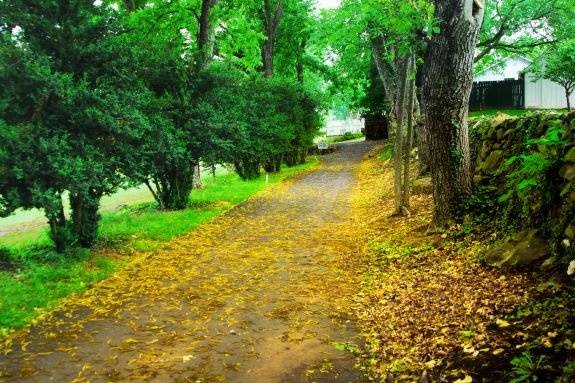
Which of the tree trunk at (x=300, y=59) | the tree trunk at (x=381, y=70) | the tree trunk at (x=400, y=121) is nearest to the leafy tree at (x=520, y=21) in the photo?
the tree trunk at (x=381, y=70)

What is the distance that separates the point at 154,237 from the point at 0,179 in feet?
12.7

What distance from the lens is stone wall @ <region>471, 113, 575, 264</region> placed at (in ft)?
17.7

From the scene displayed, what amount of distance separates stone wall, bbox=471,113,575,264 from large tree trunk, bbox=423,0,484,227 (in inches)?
19.5


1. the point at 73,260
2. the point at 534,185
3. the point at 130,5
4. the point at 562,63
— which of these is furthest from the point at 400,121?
the point at 130,5

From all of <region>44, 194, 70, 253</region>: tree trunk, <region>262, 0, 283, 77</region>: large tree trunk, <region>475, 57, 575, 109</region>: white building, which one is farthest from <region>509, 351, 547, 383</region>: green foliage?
<region>262, 0, 283, 77</region>: large tree trunk

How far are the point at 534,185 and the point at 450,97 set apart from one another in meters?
2.73

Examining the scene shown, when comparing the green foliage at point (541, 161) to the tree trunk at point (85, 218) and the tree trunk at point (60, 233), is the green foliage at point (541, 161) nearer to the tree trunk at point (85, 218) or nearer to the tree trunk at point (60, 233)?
the tree trunk at point (85, 218)

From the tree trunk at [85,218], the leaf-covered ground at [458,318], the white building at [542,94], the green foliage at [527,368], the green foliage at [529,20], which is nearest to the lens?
the green foliage at [527,368]

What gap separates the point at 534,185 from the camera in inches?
238

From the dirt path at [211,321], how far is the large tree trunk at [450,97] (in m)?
2.24

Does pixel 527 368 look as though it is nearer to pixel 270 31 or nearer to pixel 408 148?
pixel 408 148

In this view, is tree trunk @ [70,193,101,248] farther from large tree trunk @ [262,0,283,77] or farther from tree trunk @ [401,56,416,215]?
large tree trunk @ [262,0,283,77]

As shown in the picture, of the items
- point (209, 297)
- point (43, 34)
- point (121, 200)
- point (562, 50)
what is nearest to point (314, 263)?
point (209, 297)

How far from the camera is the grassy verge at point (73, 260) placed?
678cm
